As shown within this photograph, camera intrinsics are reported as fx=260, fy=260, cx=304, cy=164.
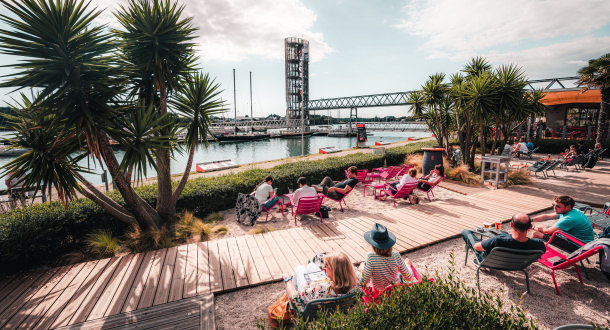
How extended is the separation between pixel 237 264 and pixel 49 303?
8.01 ft

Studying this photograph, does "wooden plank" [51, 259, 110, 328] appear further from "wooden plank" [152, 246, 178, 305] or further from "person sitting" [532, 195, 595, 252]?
"person sitting" [532, 195, 595, 252]

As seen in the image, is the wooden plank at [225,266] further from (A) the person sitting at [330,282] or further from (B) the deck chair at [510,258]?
(B) the deck chair at [510,258]

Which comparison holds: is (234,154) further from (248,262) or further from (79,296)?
(79,296)

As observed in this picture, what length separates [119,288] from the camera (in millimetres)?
3699

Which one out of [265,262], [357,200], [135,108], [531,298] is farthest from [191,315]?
[357,200]

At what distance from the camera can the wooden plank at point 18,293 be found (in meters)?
3.31

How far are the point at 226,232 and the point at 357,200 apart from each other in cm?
416

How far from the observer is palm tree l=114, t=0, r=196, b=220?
199 inches

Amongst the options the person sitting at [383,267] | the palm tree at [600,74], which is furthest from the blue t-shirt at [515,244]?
the palm tree at [600,74]

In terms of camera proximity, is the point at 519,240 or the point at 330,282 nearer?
the point at 330,282

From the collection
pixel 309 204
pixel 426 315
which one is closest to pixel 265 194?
pixel 309 204

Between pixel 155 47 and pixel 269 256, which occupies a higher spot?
pixel 155 47

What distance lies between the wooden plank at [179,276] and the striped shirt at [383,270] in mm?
2511

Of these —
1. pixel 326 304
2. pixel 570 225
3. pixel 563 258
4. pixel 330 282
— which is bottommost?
pixel 563 258
